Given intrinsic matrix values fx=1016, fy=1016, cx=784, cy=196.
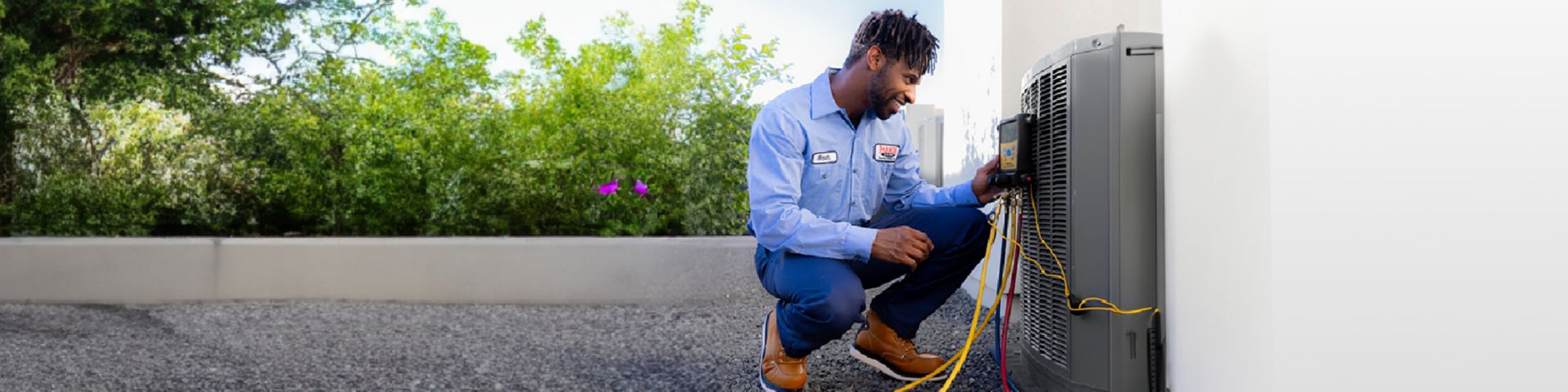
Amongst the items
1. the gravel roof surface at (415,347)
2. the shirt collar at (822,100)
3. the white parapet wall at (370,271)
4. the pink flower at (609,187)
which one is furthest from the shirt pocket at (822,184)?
the pink flower at (609,187)

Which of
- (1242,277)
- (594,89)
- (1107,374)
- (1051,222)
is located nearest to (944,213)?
(1051,222)

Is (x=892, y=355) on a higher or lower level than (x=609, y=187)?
lower

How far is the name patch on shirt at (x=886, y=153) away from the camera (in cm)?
224

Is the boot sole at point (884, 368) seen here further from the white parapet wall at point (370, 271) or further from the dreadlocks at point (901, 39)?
the white parapet wall at point (370, 271)

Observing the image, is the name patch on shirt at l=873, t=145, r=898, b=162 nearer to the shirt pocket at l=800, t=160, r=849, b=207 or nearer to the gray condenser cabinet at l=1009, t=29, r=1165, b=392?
the shirt pocket at l=800, t=160, r=849, b=207

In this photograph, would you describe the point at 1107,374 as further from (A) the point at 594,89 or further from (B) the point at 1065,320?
(A) the point at 594,89

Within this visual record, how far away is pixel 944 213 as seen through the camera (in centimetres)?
225

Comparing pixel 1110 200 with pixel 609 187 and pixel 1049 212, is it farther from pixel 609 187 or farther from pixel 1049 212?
pixel 609 187

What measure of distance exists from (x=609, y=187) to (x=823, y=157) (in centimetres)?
247

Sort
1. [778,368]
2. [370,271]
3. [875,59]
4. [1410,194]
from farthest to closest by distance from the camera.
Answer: [370,271] < [778,368] < [875,59] < [1410,194]

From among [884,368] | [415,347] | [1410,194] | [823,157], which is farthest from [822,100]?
[415,347]

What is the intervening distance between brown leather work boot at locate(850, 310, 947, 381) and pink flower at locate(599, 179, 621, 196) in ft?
7.59

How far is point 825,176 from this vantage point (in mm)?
2189

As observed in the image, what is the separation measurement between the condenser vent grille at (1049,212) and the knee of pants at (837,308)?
38cm
